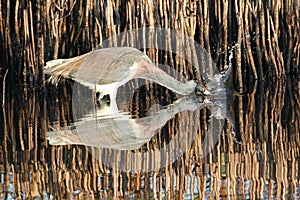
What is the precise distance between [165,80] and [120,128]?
1.83 m

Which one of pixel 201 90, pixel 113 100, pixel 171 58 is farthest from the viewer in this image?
pixel 171 58

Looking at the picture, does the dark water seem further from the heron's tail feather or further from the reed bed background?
the heron's tail feather

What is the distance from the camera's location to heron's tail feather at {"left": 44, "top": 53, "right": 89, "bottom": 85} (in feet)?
29.6

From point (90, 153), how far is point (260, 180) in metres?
1.66

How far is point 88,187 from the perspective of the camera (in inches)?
205

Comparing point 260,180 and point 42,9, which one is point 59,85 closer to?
point 42,9

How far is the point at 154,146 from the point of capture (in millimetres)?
6633

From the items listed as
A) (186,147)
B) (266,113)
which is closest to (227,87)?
(266,113)

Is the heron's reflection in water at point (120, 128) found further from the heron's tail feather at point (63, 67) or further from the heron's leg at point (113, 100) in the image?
the heron's tail feather at point (63, 67)

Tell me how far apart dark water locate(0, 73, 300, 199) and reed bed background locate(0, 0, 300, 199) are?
0.03 m

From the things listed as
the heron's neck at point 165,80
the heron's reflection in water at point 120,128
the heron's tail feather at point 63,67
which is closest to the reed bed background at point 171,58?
the heron's reflection in water at point 120,128

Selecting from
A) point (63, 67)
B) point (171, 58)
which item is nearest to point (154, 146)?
point (63, 67)

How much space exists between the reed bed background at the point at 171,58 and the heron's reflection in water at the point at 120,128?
18 centimetres

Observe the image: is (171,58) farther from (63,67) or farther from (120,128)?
(120,128)
